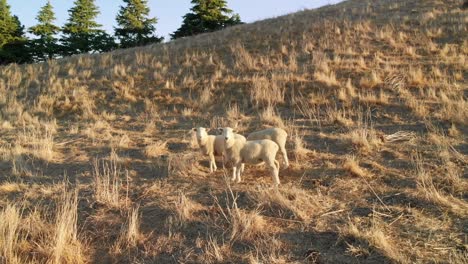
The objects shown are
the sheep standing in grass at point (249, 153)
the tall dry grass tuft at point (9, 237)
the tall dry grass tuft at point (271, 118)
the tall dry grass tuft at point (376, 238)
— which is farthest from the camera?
the tall dry grass tuft at point (271, 118)

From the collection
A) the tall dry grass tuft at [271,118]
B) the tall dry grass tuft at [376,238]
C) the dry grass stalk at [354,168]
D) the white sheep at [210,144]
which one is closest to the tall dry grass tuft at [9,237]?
the white sheep at [210,144]

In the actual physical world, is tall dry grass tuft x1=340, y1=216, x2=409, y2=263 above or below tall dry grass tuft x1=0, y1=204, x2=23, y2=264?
below

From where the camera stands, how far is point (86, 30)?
32.8 meters

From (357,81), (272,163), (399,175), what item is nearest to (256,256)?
(272,163)

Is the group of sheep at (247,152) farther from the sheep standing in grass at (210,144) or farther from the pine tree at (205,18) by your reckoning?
the pine tree at (205,18)

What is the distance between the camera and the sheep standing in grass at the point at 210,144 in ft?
22.0

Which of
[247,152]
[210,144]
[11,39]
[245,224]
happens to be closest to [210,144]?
[210,144]

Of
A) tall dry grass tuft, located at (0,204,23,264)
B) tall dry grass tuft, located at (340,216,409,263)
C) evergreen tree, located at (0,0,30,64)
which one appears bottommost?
tall dry grass tuft, located at (340,216,409,263)

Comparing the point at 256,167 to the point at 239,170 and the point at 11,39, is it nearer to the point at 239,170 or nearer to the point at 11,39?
the point at 239,170

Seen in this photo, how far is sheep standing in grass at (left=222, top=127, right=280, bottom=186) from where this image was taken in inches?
229

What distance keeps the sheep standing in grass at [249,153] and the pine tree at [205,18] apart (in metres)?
24.8

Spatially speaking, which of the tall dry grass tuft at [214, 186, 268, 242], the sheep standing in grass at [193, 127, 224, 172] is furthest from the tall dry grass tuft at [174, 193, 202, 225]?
the sheep standing in grass at [193, 127, 224, 172]

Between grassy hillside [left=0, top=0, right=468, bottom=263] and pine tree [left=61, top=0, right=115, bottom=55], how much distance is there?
15.8 meters

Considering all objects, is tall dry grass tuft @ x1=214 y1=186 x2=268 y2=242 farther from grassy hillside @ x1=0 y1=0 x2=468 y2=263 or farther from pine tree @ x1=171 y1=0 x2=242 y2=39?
pine tree @ x1=171 y1=0 x2=242 y2=39
